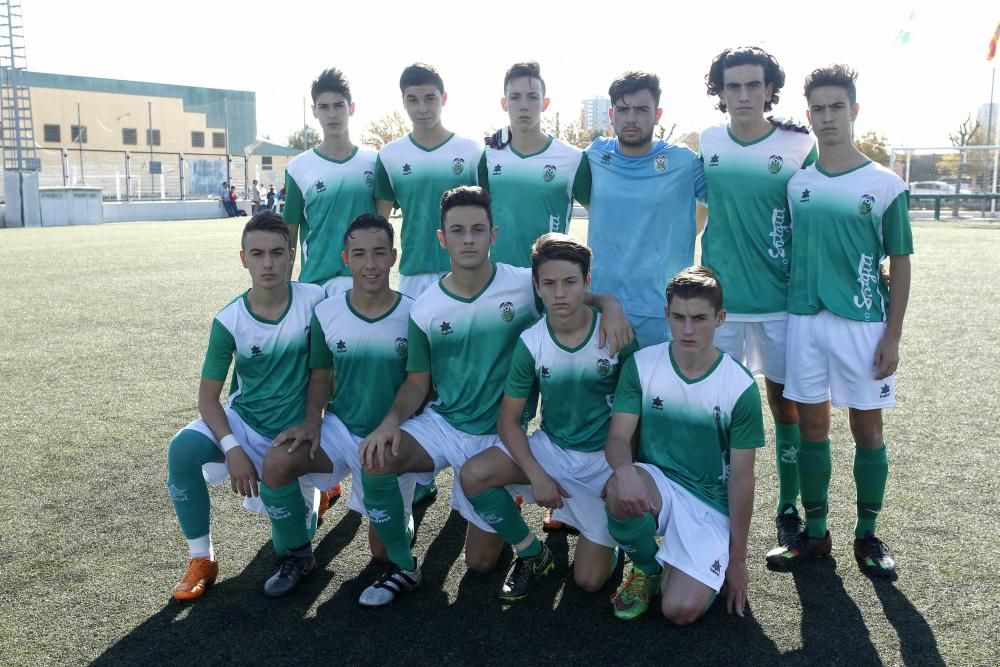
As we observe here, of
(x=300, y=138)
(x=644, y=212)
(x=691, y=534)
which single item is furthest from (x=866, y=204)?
(x=300, y=138)

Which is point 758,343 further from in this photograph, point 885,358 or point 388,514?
point 388,514

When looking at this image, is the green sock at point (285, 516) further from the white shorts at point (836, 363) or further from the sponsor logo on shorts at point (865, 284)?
the sponsor logo on shorts at point (865, 284)

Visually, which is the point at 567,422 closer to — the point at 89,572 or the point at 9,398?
the point at 89,572

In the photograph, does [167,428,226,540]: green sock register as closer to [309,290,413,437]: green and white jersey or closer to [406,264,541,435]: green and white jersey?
[309,290,413,437]: green and white jersey

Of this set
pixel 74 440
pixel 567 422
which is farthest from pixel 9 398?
pixel 567 422

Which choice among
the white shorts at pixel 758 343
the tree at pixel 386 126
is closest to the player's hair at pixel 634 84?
the white shorts at pixel 758 343

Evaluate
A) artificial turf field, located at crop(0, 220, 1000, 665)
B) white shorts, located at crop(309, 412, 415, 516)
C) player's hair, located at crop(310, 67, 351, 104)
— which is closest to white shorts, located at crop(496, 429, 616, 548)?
artificial turf field, located at crop(0, 220, 1000, 665)

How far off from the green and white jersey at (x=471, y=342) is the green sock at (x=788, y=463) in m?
1.25

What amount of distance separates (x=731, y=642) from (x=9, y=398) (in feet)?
16.4

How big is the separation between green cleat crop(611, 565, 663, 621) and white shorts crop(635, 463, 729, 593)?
9cm

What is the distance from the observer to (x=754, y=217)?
11.8 ft

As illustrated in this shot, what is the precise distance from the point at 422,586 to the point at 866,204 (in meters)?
2.26

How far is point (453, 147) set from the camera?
422 centimetres

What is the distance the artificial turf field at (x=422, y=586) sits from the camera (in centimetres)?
275
